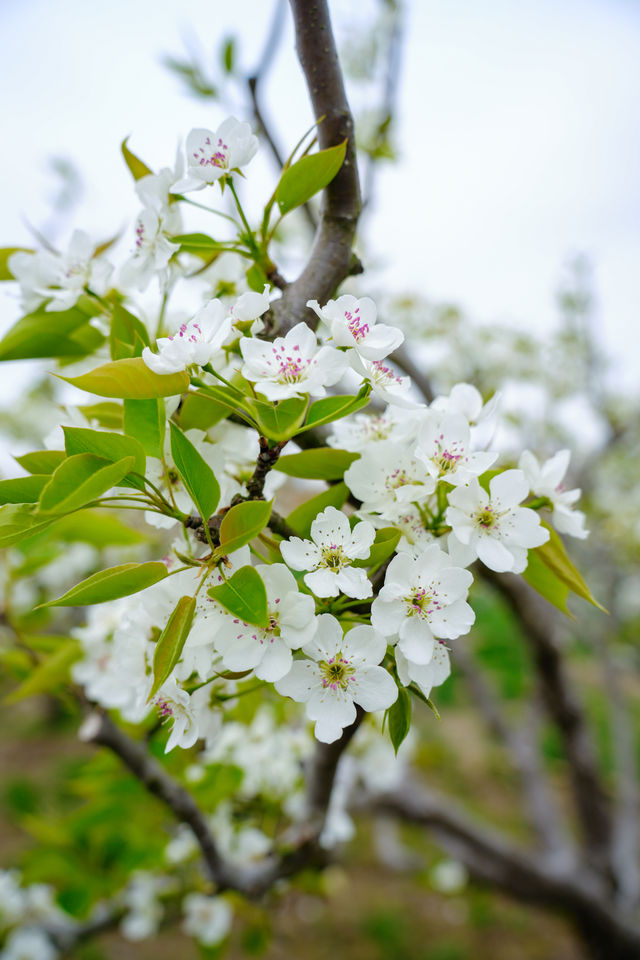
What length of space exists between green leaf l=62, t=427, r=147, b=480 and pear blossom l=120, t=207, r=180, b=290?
0.26 m

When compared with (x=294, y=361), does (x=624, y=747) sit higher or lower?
lower

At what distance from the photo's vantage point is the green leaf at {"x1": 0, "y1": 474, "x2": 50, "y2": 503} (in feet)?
1.79

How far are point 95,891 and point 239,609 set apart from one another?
1.33 metres

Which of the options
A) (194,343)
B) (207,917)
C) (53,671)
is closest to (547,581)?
(194,343)

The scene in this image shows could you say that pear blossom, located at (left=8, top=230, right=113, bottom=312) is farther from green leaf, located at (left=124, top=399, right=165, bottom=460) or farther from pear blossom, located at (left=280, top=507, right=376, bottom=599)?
pear blossom, located at (left=280, top=507, right=376, bottom=599)

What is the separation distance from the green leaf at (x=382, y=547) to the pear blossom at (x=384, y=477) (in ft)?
0.09

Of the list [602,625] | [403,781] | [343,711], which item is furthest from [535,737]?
[343,711]

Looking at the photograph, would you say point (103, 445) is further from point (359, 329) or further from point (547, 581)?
point (547, 581)

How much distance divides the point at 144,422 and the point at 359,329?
226 millimetres

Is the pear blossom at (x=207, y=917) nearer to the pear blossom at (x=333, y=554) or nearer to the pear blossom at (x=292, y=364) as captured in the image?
the pear blossom at (x=333, y=554)

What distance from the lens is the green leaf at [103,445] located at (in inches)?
21.2

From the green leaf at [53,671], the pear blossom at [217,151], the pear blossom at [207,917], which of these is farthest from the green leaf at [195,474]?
the pear blossom at [207,917]

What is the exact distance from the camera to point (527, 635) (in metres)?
2.00

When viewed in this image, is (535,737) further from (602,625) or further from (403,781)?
(403,781)
